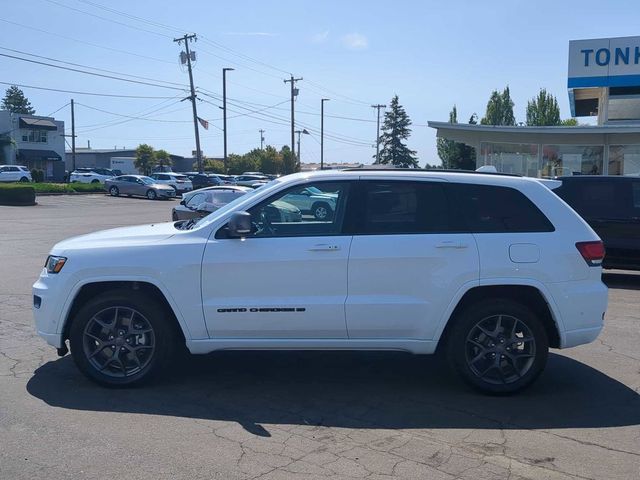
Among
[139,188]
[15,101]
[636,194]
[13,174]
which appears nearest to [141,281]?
[636,194]

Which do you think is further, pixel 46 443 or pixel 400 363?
pixel 400 363

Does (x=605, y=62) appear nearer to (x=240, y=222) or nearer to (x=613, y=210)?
(x=613, y=210)

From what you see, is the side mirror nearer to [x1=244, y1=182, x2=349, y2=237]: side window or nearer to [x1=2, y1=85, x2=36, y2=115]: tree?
[x1=244, y1=182, x2=349, y2=237]: side window

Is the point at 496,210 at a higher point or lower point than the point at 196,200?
higher

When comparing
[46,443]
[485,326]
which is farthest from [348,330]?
[46,443]

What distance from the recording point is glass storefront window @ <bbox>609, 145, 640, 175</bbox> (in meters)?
24.4

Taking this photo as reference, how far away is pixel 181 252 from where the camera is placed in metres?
5.84

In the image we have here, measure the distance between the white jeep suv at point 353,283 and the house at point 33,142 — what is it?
70083mm

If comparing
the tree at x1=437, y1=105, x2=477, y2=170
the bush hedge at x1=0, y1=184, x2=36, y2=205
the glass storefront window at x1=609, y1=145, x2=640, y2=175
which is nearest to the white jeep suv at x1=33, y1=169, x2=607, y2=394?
the glass storefront window at x1=609, y1=145, x2=640, y2=175

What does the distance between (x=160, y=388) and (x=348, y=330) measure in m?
1.73

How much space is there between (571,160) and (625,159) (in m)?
1.82

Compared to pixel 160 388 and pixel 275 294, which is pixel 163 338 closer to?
pixel 160 388

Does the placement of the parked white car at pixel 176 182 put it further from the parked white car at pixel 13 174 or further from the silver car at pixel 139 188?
the parked white car at pixel 13 174

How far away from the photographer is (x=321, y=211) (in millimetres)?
6156
